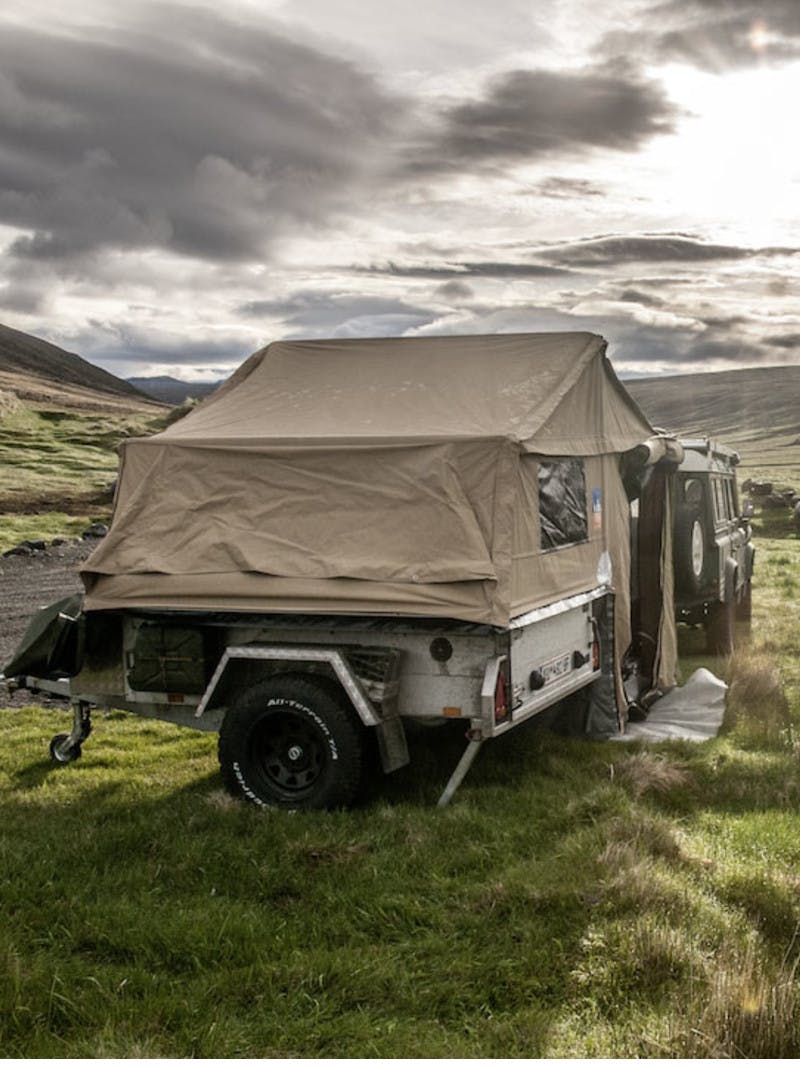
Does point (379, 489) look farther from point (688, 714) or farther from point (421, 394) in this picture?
point (688, 714)

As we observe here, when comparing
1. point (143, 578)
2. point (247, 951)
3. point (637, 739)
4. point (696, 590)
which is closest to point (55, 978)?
point (247, 951)

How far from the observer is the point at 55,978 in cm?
477

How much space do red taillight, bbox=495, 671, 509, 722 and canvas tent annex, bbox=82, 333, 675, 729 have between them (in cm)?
44

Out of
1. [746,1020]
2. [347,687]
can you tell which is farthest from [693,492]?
[746,1020]

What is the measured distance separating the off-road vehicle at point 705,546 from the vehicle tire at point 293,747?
5.96 metres

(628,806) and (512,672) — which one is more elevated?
(512,672)

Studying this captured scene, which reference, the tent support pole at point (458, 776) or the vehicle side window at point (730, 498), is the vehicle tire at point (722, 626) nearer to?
the vehicle side window at point (730, 498)

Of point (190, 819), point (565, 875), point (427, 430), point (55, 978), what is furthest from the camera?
point (427, 430)

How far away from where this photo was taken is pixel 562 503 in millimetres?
8344

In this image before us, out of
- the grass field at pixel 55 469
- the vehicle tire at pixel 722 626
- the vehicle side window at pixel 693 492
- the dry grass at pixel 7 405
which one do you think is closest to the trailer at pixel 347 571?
the grass field at pixel 55 469

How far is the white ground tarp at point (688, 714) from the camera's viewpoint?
368 inches

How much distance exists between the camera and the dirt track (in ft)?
42.7

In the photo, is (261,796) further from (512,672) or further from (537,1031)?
(537,1031)

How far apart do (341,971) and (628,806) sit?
8.63 feet
